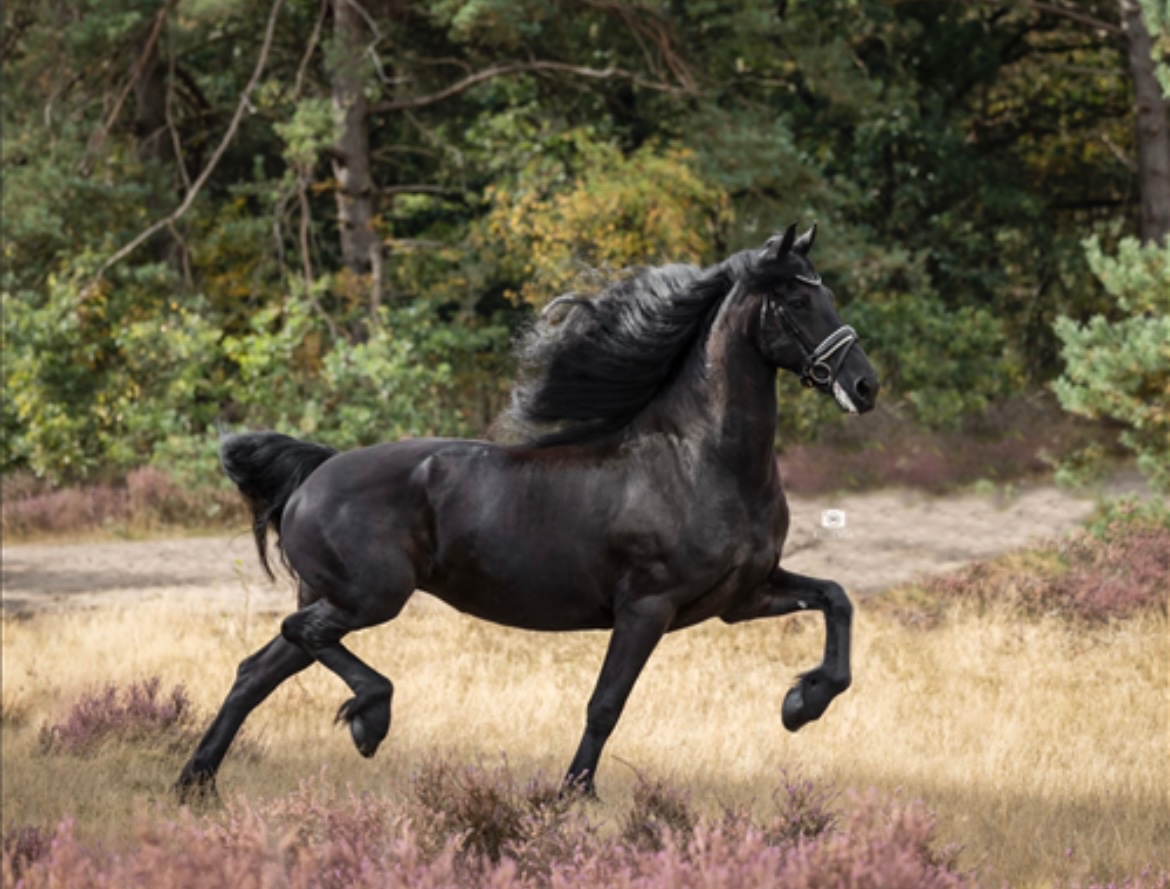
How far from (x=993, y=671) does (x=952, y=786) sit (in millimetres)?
2606

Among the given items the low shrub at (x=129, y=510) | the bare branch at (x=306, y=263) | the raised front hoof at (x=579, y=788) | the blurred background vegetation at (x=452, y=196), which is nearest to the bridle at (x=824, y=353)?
the raised front hoof at (x=579, y=788)

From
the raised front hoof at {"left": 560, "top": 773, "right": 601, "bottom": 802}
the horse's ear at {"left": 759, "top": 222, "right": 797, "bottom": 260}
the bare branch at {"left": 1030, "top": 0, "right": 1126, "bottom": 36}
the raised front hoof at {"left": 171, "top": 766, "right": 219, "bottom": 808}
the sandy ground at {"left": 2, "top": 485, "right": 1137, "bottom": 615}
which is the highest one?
the bare branch at {"left": 1030, "top": 0, "right": 1126, "bottom": 36}

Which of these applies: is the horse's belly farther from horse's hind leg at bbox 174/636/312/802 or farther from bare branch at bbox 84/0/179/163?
bare branch at bbox 84/0/179/163

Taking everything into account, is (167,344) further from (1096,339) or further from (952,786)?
(952,786)

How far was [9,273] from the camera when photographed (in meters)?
19.2

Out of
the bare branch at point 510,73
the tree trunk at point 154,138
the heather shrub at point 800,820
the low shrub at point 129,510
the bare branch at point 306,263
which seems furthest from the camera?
the tree trunk at point 154,138

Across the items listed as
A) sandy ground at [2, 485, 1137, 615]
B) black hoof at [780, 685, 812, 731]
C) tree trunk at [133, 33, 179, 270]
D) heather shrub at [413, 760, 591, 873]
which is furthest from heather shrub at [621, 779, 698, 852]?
tree trunk at [133, 33, 179, 270]

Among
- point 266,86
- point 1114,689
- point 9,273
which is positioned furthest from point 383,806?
point 266,86

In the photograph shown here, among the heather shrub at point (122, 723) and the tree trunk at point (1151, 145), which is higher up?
the tree trunk at point (1151, 145)

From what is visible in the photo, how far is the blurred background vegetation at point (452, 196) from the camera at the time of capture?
1845 cm

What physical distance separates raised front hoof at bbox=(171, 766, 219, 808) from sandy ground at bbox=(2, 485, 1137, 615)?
18.9 ft

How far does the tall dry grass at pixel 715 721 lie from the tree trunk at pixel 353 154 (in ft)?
28.3

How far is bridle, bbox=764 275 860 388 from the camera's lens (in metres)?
5.64

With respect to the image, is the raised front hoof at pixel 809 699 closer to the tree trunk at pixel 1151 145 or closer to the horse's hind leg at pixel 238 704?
the horse's hind leg at pixel 238 704
